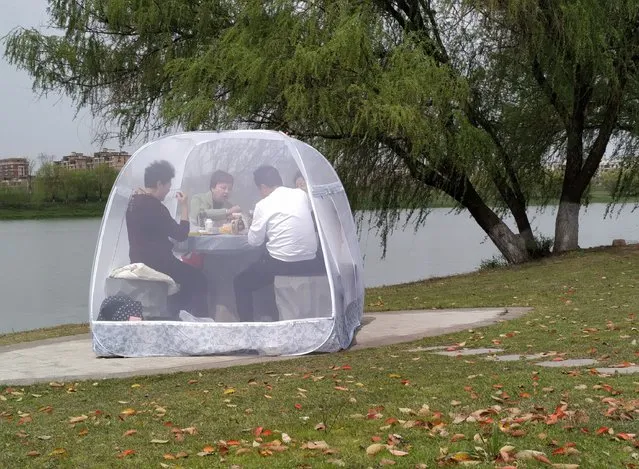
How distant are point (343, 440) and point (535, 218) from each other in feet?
52.1

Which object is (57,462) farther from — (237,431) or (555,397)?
(555,397)

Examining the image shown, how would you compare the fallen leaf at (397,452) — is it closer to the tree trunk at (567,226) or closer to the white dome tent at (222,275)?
the white dome tent at (222,275)

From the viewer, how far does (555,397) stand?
19.0 feet

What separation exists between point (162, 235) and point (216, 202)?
60cm

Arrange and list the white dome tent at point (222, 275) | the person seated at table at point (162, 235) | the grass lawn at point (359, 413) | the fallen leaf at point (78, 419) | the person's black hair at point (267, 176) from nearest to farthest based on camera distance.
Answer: the grass lawn at point (359, 413) → the fallen leaf at point (78, 419) → the white dome tent at point (222, 275) → the person seated at table at point (162, 235) → the person's black hair at point (267, 176)

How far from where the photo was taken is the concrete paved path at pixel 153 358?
7.93 metres

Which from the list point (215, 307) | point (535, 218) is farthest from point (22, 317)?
point (215, 307)

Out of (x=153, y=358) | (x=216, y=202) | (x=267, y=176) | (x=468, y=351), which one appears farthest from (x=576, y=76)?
(x=153, y=358)

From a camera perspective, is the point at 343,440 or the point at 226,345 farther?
the point at 226,345

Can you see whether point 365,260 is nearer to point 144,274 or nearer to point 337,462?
point 144,274

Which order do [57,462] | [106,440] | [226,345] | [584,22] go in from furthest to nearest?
[584,22] < [226,345] < [106,440] < [57,462]

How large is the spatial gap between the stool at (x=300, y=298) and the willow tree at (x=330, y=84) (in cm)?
586

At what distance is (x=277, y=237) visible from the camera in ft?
28.9

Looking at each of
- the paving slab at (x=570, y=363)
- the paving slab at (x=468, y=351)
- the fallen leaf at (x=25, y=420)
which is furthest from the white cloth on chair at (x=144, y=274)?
the paving slab at (x=570, y=363)
